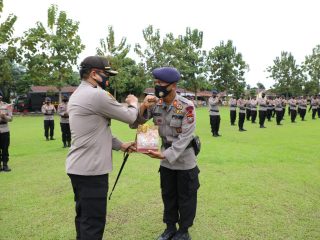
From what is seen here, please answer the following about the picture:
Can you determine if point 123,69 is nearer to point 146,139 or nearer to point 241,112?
point 241,112

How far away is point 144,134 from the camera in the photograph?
3588 millimetres

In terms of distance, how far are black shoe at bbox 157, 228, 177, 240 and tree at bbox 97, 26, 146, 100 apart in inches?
1529

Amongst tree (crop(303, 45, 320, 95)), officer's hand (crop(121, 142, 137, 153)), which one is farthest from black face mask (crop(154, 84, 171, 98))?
tree (crop(303, 45, 320, 95))

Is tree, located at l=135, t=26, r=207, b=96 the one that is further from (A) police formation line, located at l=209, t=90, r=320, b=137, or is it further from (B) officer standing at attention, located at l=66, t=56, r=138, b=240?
(B) officer standing at attention, located at l=66, t=56, r=138, b=240

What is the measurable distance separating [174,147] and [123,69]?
43.4m

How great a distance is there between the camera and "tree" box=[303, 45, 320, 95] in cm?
5189

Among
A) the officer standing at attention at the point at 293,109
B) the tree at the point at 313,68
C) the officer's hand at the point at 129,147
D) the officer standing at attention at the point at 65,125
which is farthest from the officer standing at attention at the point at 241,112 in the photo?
the tree at the point at 313,68

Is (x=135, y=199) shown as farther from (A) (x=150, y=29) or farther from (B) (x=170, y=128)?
(A) (x=150, y=29)

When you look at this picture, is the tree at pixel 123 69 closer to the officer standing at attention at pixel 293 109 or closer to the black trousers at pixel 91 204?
the officer standing at attention at pixel 293 109

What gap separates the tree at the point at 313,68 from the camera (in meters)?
51.9

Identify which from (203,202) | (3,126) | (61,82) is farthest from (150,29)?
(203,202)

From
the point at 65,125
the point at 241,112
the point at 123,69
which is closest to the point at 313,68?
the point at 123,69

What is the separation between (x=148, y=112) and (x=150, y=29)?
49329 millimetres

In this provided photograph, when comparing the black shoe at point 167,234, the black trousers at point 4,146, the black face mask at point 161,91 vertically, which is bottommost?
the black shoe at point 167,234
